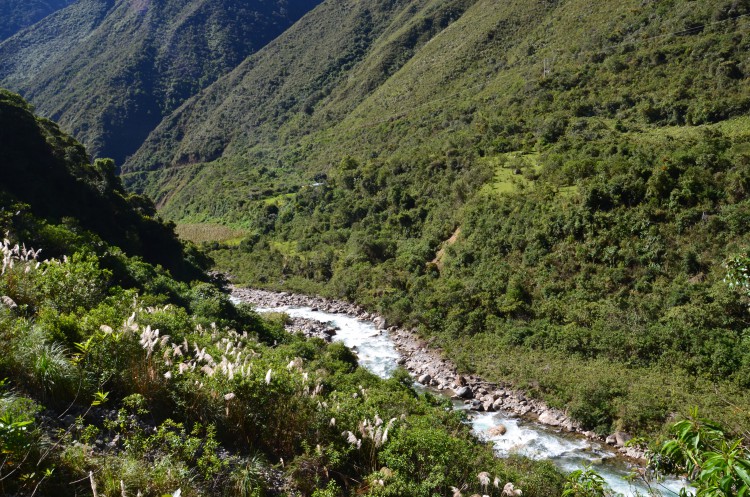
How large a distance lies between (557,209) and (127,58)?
163730 millimetres

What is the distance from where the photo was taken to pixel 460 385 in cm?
2122

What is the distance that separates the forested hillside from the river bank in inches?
28.2

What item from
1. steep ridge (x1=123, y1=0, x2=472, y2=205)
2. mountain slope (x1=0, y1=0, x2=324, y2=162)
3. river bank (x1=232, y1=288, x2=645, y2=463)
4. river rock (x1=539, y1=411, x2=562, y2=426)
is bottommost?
river rock (x1=539, y1=411, x2=562, y2=426)

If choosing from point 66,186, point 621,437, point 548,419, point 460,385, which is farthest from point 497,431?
point 66,186

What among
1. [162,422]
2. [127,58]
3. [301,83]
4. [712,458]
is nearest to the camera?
[712,458]

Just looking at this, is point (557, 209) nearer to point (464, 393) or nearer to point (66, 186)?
point (464, 393)

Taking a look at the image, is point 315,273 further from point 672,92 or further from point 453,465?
point 453,465

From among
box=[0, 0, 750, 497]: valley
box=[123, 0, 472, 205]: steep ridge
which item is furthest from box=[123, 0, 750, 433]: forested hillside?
box=[123, 0, 472, 205]: steep ridge

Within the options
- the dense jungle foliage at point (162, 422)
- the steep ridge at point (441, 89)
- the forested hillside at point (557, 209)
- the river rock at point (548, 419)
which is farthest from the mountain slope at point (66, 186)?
the steep ridge at point (441, 89)

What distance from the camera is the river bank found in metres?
17.2

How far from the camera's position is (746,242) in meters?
19.0

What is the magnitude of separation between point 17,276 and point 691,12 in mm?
53247

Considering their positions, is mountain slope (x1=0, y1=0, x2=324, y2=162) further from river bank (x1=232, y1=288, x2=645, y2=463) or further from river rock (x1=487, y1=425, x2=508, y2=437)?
river rock (x1=487, y1=425, x2=508, y2=437)

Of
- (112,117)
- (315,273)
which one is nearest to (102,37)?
(112,117)
